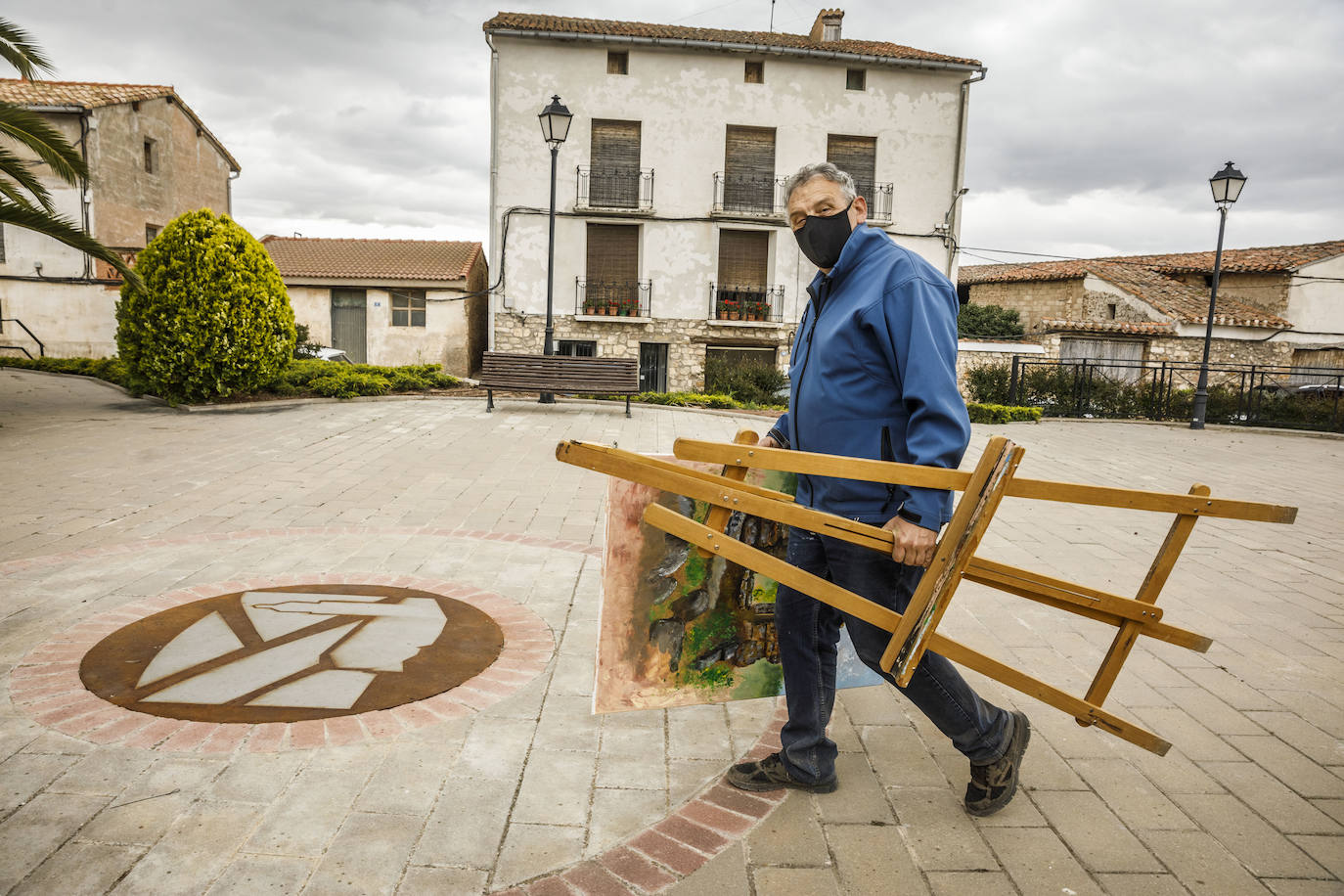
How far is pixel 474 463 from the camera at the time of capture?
8.72 m

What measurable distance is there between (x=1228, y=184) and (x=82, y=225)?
29.0m

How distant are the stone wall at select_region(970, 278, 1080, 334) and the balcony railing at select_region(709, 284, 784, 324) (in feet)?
44.7

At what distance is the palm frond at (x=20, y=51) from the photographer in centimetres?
898

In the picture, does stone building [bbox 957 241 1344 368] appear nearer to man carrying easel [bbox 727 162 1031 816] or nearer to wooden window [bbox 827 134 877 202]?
wooden window [bbox 827 134 877 202]

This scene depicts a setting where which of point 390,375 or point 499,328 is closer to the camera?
point 390,375

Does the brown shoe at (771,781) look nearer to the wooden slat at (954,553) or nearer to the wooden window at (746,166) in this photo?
the wooden slat at (954,553)

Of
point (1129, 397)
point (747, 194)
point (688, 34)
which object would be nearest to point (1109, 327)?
point (1129, 397)

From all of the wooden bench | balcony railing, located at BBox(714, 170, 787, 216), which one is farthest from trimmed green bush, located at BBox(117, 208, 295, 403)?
balcony railing, located at BBox(714, 170, 787, 216)

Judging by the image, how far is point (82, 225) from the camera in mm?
23797

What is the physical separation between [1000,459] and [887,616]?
53 cm

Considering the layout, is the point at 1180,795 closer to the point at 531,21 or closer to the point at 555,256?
the point at 555,256

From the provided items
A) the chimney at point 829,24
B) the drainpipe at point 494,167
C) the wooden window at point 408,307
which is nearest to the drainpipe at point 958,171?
the chimney at point 829,24

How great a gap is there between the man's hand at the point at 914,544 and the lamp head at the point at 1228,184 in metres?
17.4

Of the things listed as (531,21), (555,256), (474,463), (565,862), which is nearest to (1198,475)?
(474,463)
